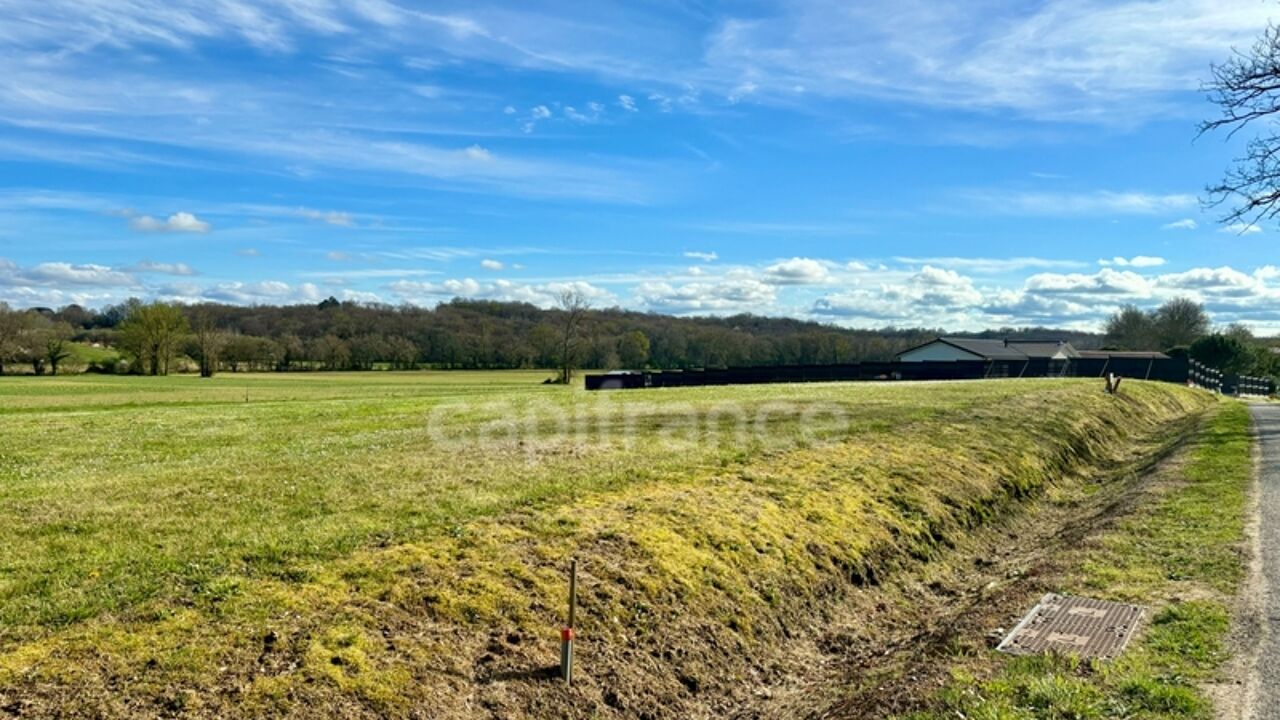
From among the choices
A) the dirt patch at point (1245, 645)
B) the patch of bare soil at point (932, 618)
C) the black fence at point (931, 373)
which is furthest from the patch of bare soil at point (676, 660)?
the black fence at point (931, 373)

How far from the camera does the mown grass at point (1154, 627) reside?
5.16 m

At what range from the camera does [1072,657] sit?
5.94 meters

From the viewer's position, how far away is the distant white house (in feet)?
242

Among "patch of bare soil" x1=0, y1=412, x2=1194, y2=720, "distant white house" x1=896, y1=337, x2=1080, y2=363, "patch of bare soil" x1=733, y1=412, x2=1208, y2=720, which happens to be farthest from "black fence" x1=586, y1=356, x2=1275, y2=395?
"patch of bare soil" x1=0, y1=412, x2=1194, y2=720

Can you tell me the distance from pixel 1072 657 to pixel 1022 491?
10.0 metres

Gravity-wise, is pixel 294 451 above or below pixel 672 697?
above

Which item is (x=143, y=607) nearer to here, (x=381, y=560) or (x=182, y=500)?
(x=381, y=560)

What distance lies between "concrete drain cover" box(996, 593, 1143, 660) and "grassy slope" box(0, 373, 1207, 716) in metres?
2.35

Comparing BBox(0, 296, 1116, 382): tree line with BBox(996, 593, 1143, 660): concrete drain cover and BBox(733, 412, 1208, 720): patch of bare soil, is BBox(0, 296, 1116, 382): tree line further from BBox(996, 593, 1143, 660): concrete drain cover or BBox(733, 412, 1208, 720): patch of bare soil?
BBox(996, 593, 1143, 660): concrete drain cover

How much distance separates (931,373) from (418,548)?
4742 centimetres

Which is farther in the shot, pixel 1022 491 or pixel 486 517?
pixel 1022 491

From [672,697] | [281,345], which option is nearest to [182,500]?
[672,697]

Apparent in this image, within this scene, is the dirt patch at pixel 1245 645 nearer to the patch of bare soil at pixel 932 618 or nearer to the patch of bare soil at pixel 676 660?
the patch of bare soil at pixel 932 618

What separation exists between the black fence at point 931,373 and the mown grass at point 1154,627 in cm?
3322
